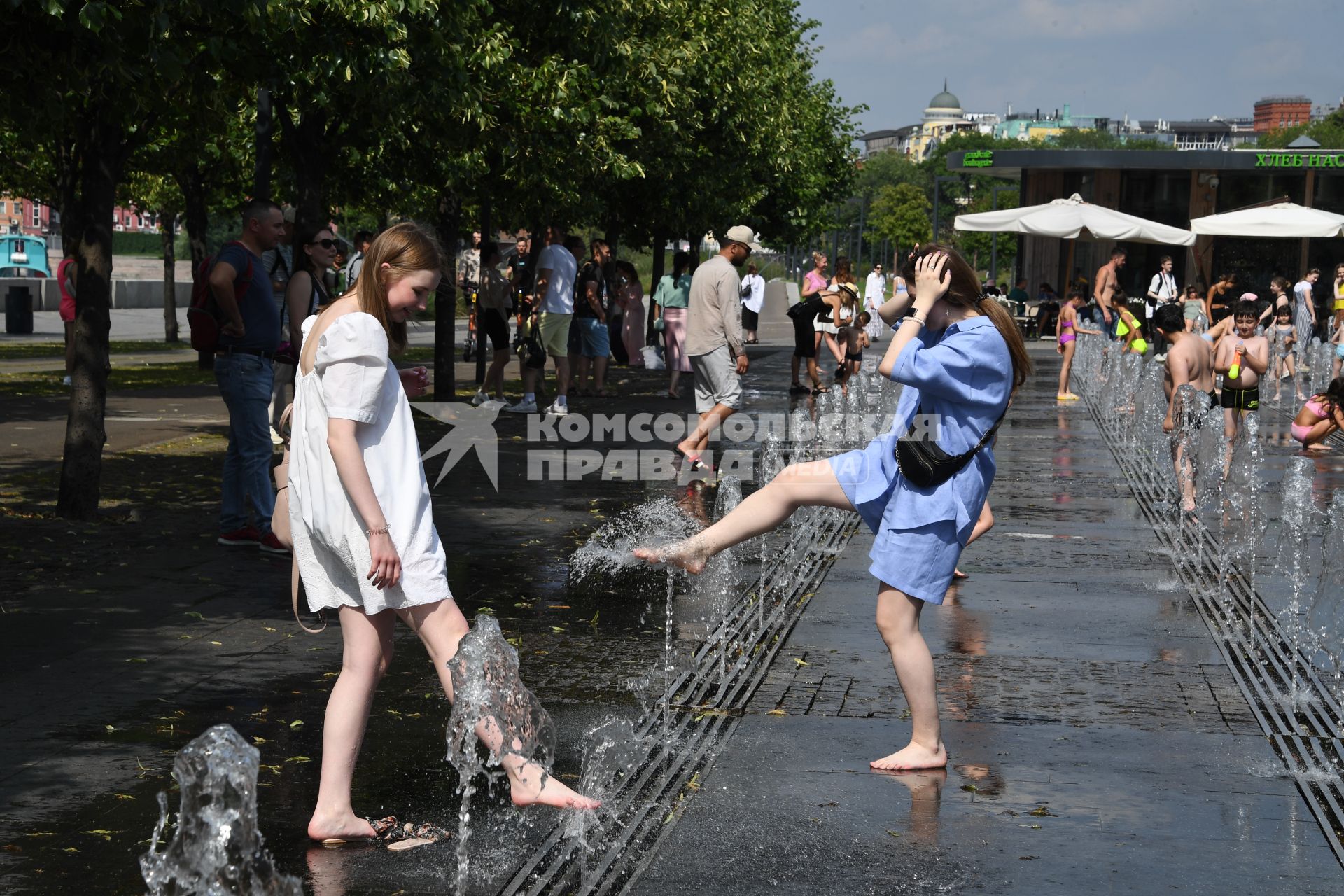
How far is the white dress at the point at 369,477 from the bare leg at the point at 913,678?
155 centimetres

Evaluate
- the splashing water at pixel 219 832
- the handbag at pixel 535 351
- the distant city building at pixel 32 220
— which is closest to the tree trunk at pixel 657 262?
the handbag at pixel 535 351

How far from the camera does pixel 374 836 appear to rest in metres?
4.48

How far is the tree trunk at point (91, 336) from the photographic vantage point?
385 inches

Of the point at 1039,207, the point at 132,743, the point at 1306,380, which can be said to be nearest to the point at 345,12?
the point at 132,743

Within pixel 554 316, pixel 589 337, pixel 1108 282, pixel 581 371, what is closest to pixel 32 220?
pixel 581 371

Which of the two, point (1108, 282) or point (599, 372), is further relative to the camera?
point (1108, 282)

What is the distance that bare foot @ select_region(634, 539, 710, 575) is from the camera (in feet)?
18.6

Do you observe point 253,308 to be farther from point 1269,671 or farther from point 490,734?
point 1269,671

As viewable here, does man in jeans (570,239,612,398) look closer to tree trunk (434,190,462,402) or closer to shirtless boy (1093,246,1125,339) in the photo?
tree trunk (434,190,462,402)

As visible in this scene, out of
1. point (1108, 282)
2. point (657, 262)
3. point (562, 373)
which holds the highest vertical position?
point (657, 262)

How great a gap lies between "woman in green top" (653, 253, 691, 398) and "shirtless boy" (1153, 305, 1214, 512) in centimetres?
864

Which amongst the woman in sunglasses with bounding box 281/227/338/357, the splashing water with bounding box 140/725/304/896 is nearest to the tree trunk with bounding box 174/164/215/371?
the woman in sunglasses with bounding box 281/227/338/357

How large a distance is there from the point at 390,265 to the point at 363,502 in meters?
0.70

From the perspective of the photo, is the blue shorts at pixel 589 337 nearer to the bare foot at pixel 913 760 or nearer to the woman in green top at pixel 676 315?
the woman in green top at pixel 676 315
